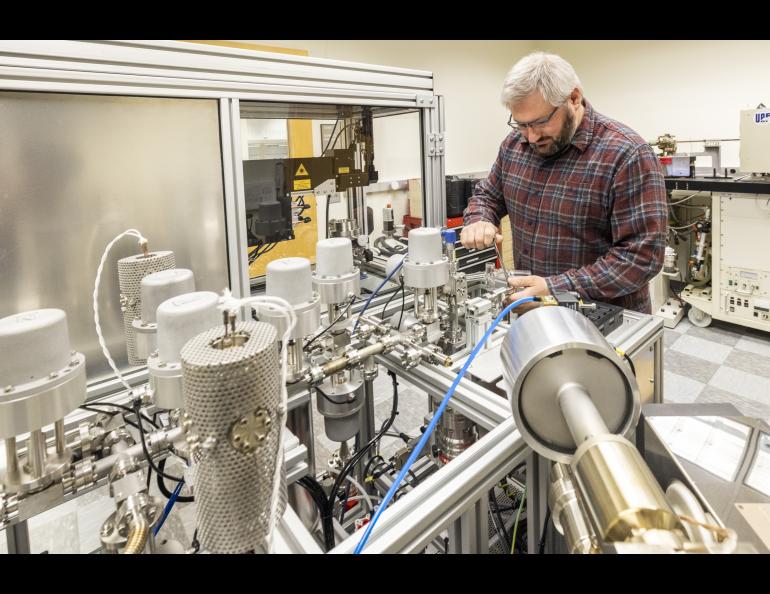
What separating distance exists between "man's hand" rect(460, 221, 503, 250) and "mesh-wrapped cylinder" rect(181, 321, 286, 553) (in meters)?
0.96

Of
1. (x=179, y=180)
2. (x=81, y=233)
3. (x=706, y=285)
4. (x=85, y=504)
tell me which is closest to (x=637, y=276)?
(x=179, y=180)

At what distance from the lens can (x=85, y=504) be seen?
185 cm

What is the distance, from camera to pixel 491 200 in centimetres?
177

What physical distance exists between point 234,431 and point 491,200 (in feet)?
5.03

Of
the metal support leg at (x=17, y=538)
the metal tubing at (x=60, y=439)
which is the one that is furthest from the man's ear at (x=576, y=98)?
the metal support leg at (x=17, y=538)

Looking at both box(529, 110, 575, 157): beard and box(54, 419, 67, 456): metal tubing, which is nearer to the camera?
box(54, 419, 67, 456): metal tubing

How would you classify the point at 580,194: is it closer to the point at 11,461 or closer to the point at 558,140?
the point at 558,140

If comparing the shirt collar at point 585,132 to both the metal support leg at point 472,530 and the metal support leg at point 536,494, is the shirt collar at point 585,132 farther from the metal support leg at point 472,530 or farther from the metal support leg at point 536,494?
the metal support leg at point 472,530

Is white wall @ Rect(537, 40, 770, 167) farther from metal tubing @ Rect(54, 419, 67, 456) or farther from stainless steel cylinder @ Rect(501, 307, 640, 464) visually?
metal tubing @ Rect(54, 419, 67, 456)

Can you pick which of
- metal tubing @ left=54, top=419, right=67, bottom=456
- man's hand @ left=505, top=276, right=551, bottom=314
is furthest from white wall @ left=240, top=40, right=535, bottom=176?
metal tubing @ left=54, top=419, right=67, bottom=456

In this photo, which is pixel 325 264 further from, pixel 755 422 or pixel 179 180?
pixel 755 422

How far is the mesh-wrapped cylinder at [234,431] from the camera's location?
0.42 metres

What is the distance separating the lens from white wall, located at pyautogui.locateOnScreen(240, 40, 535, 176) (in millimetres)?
3746

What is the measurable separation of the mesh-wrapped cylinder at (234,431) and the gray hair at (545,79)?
1.15 meters
